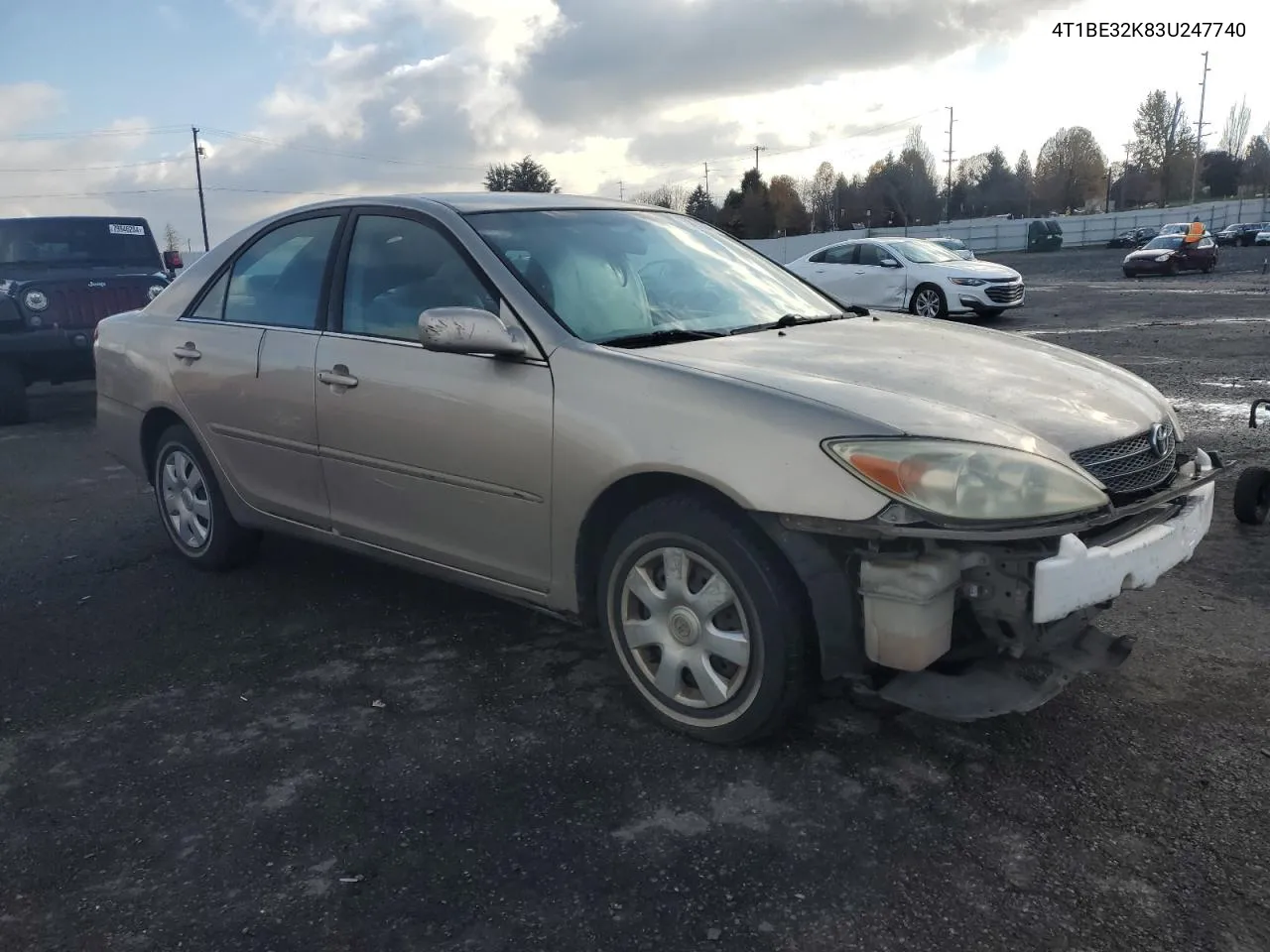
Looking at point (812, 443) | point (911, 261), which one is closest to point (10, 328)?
point (812, 443)

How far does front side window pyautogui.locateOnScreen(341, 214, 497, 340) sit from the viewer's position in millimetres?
3641

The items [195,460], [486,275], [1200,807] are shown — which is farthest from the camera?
[195,460]

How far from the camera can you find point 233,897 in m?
2.47

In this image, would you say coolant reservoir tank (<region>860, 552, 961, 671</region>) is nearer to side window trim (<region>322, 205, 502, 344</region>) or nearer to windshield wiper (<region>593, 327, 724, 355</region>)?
windshield wiper (<region>593, 327, 724, 355</region>)

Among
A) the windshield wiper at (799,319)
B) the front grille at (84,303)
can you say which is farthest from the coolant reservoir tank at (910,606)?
the front grille at (84,303)

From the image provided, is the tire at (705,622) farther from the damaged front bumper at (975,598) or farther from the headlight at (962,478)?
the headlight at (962,478)

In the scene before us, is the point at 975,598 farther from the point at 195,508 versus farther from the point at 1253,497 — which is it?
the point at 195,508

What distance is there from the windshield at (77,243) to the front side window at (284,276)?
7713 millimetres

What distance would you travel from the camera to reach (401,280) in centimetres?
387

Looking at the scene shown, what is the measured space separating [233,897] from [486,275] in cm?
203

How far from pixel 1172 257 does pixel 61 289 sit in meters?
29.0

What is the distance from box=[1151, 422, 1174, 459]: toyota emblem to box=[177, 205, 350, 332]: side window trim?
2915 millimetres

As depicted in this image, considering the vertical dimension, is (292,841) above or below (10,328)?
below

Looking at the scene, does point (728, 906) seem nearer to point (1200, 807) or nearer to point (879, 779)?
point (879, 779)
